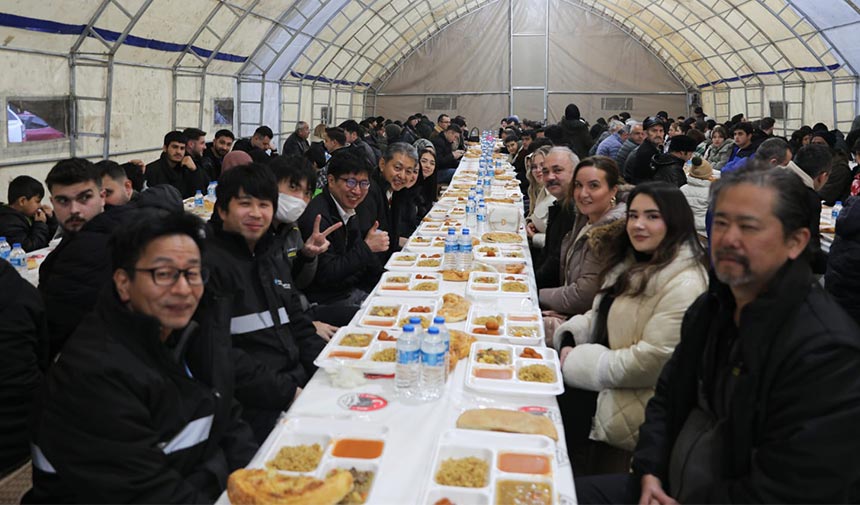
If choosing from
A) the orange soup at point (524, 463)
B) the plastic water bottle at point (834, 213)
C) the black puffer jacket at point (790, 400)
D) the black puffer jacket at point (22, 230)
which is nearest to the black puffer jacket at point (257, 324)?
the orange soup at point (524, 463)

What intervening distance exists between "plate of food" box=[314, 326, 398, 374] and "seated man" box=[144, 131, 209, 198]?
6356mm

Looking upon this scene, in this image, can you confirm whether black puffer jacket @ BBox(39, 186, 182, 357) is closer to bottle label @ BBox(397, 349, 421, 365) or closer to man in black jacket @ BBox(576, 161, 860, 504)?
bottle label @ BBox(397, 349, 421, 365)

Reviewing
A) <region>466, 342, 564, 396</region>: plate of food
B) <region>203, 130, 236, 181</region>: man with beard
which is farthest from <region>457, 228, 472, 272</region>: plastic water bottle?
<region>203, 130, 236, 181</region>: man with beard

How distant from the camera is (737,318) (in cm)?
235

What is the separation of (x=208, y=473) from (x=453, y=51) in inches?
1046

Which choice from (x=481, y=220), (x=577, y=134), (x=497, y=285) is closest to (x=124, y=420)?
(x=497, y=285)

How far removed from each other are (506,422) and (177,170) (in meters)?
8.27

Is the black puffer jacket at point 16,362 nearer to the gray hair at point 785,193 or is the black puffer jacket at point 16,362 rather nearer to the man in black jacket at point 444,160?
the gray hair at point 785,193

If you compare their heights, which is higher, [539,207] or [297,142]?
[297,142]

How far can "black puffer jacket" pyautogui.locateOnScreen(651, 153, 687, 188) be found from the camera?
799 centimetres

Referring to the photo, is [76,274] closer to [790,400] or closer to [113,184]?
[113,184]

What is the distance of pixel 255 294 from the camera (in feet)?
11.2

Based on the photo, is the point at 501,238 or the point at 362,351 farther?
the point at 501,238

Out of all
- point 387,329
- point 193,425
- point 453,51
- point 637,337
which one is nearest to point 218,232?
point 387,329
